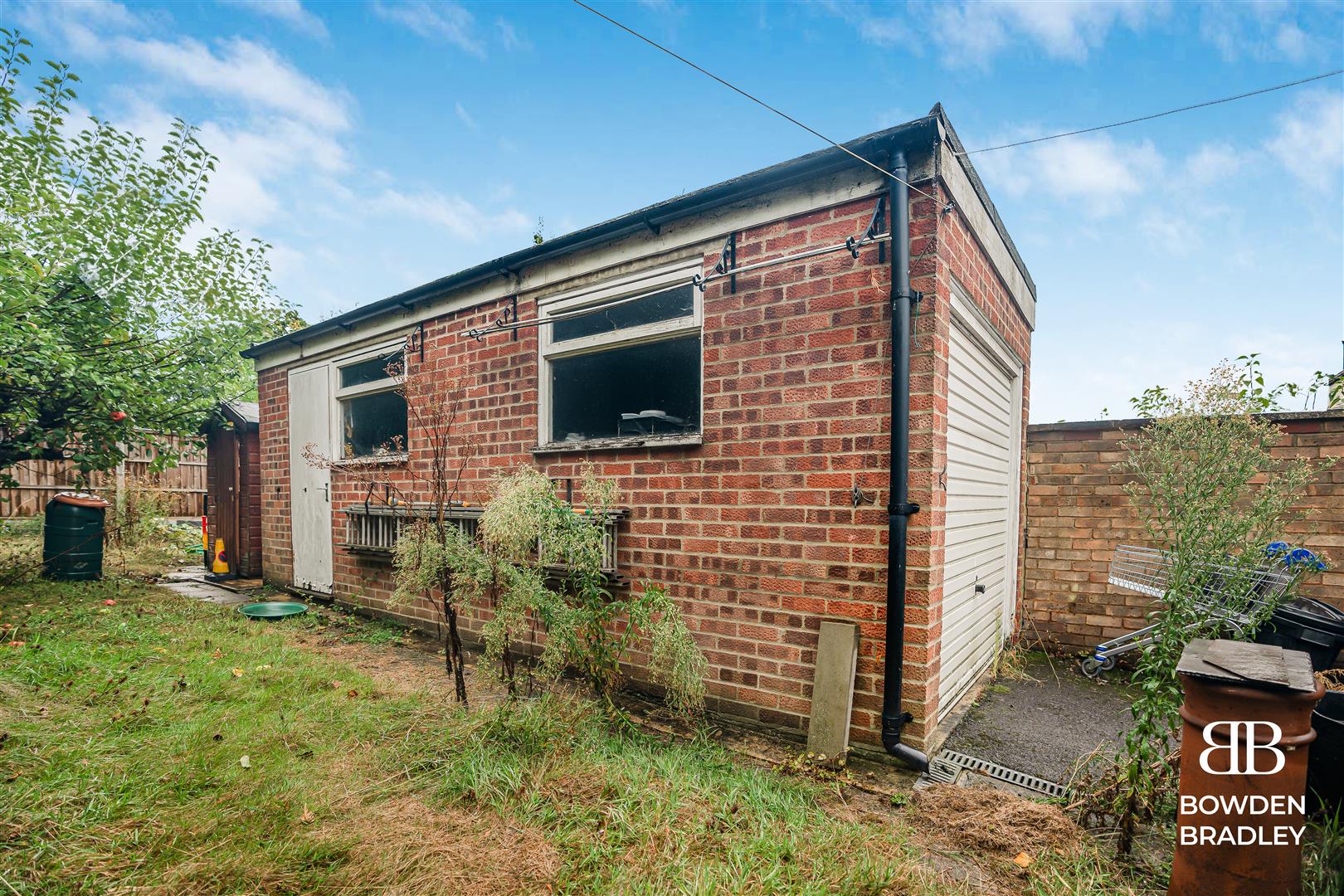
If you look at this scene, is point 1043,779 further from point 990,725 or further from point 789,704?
point 789,704

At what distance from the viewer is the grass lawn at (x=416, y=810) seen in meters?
1.88

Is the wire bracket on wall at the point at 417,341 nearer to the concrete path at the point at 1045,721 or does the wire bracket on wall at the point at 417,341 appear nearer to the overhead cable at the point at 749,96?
the overhead cable at the point at 749,96

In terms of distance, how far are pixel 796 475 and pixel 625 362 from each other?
1.60 metres

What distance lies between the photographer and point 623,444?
387cm

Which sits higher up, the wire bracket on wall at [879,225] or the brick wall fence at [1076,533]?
the wire bracket on wall at [879,225]

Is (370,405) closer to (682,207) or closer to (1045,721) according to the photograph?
(682,207)

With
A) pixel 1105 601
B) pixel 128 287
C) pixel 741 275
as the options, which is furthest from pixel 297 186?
pixel 1105 601

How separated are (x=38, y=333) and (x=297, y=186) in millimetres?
3616

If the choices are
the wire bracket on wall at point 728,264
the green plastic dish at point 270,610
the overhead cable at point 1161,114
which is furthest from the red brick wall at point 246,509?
the overhead cable at point 1161,114

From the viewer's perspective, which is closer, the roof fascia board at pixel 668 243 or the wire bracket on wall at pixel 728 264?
the roof fascia board at pixel 668 243

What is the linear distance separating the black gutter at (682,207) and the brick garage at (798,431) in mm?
15

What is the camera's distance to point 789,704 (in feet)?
10.3

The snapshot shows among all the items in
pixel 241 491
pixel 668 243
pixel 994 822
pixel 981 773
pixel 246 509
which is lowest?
pixel 981 773

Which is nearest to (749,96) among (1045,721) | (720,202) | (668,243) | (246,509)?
(720,202)
